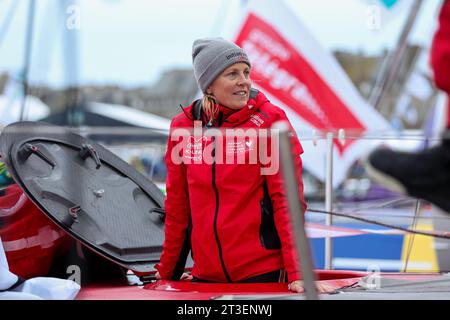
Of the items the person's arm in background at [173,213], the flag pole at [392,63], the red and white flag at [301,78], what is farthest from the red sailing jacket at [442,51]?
Answer: the flag pole at [392,63]

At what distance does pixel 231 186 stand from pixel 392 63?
5442 mm

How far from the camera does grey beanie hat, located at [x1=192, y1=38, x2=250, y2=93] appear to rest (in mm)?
2395

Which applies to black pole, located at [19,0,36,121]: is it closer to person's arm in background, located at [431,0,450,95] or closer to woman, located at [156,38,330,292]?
woman, located at [156,38,330,292]

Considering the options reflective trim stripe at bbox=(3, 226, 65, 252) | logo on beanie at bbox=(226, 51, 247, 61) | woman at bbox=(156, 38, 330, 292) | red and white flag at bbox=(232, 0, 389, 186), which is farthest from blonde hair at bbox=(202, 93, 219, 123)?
red and white flag at bbox=(232, 0, 389, 186)

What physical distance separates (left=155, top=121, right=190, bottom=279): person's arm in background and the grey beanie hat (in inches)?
8.9

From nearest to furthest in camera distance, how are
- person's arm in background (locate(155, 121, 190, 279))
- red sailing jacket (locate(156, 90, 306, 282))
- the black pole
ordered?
red sailing jacket (locate(156, 90, 306, 282)) → person's arm in background (locate(155, 121, 190, 279)) → the black pole

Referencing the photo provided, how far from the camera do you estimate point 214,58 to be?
241cm

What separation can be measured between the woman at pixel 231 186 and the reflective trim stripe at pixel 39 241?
1.59ft

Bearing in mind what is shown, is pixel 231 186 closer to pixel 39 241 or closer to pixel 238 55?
pixel 238 55

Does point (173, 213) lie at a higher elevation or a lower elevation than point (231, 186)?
lower

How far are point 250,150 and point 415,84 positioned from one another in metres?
6.28

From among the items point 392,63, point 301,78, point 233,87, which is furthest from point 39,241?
point 392,63
